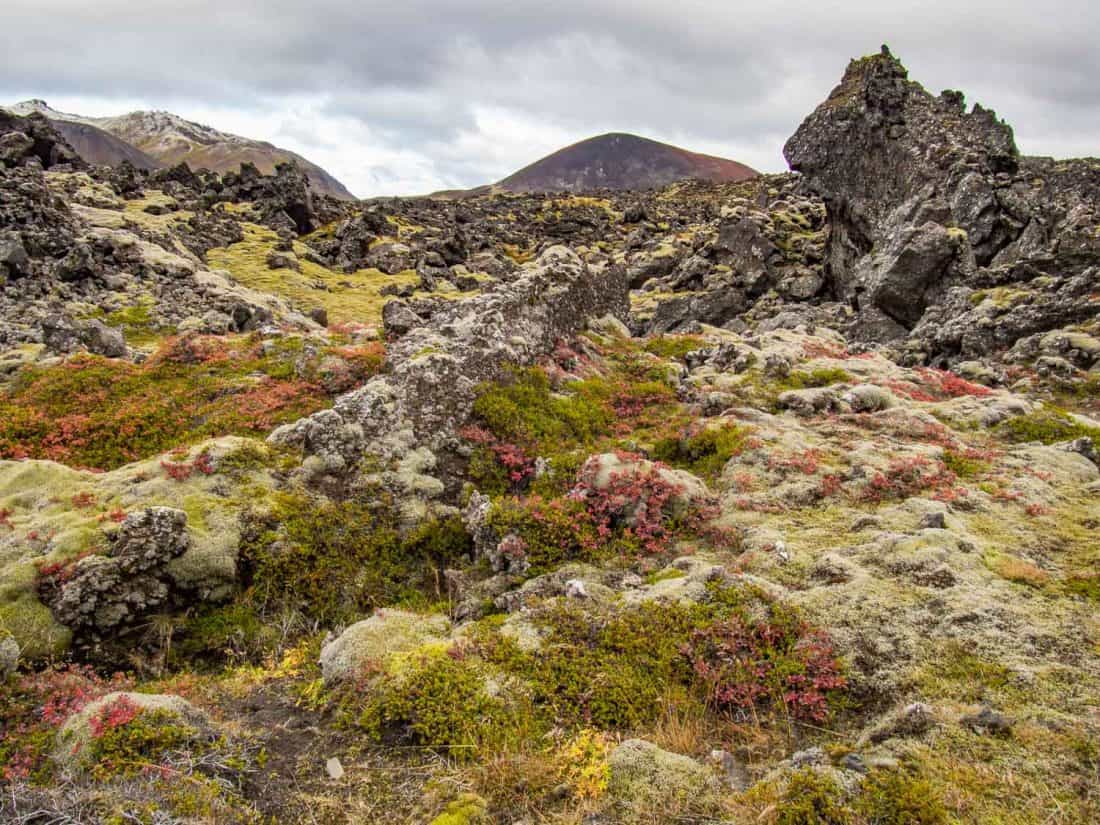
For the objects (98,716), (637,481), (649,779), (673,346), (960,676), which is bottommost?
(98,716)

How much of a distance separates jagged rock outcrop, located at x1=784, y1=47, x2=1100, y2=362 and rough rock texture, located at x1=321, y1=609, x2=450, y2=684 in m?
29.3

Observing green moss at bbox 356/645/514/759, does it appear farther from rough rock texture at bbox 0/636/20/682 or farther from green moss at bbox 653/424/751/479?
green moss at bbox 653/424/751/479

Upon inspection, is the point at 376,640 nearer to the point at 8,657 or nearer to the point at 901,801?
the point at 8,657

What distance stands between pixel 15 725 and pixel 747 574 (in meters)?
10.3

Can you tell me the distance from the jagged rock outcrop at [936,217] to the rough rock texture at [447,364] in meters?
20.3

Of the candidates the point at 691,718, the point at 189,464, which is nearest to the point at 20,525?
the point at 189,464

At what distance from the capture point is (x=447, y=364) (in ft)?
52.3

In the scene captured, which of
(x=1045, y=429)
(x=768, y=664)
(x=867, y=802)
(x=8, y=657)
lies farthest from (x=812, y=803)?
(x=1045, y=429)

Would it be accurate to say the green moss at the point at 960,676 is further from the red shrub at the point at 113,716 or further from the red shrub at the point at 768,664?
the red shrub at the point at 113,716


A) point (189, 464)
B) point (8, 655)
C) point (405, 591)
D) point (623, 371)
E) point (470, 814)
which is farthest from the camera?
point (623, 371)

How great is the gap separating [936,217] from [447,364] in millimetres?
39404

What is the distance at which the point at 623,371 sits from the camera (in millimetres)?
21031

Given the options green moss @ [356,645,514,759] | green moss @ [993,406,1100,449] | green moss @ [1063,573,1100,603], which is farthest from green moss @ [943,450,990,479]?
green moss @ [356,645,514,759]

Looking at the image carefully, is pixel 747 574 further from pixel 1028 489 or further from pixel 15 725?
pixel 15 725
